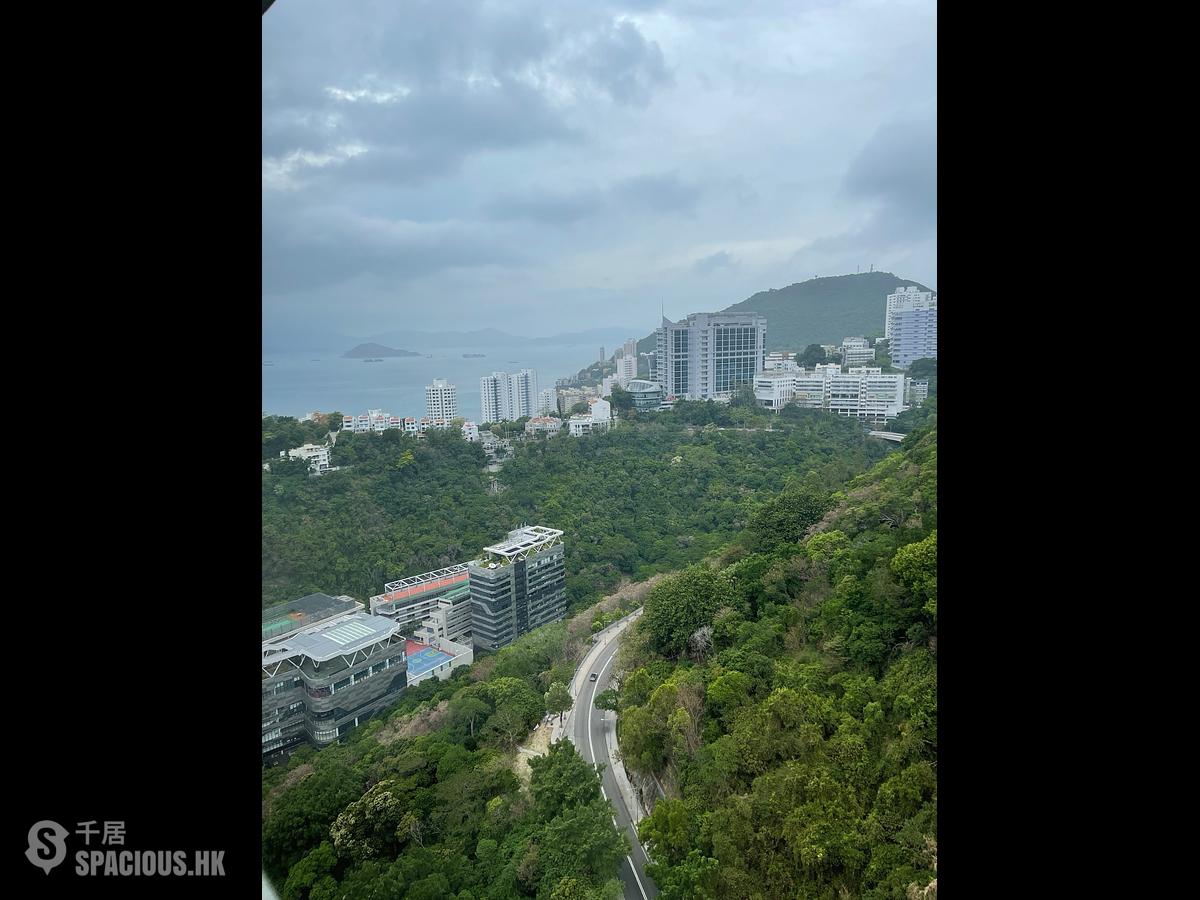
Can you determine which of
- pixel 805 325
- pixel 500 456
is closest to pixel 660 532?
pixel 500 456

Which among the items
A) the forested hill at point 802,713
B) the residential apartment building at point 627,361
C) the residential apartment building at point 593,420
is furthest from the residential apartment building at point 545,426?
the forested hill at point 802,713

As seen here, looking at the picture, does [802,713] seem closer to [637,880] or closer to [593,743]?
[637,880]

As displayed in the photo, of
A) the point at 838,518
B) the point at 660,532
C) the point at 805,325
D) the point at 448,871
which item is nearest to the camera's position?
the point at 448,871

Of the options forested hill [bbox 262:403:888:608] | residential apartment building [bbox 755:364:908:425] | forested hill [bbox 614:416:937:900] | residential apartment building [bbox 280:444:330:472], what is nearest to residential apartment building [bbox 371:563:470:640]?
forested hill [bbox 262:403:888:608]

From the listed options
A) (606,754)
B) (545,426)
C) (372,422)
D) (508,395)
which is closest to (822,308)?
(545,426)
